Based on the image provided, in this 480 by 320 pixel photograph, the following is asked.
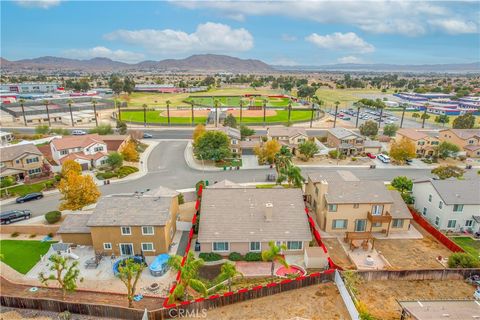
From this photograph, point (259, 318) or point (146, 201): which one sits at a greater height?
point (146, 201)

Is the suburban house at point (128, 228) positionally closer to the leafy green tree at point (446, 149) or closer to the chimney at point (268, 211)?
the chimney at point (268, 211)

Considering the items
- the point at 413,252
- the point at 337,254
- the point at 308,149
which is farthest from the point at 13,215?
the point at 308,149

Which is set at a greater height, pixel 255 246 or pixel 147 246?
pixel 255 246

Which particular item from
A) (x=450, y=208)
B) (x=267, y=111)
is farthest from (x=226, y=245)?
(x=267, y=111)

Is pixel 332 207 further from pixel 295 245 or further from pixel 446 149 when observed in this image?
pixel 446 149

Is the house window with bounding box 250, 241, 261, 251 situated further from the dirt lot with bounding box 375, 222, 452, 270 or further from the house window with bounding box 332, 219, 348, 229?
the dirt lot with bounding box 375, 222, 452, 270

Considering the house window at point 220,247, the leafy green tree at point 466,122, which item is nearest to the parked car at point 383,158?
the leafy green tree at point 466,122

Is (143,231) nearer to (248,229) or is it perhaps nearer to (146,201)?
(146,201)

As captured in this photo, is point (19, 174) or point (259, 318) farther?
point (19, 174)
